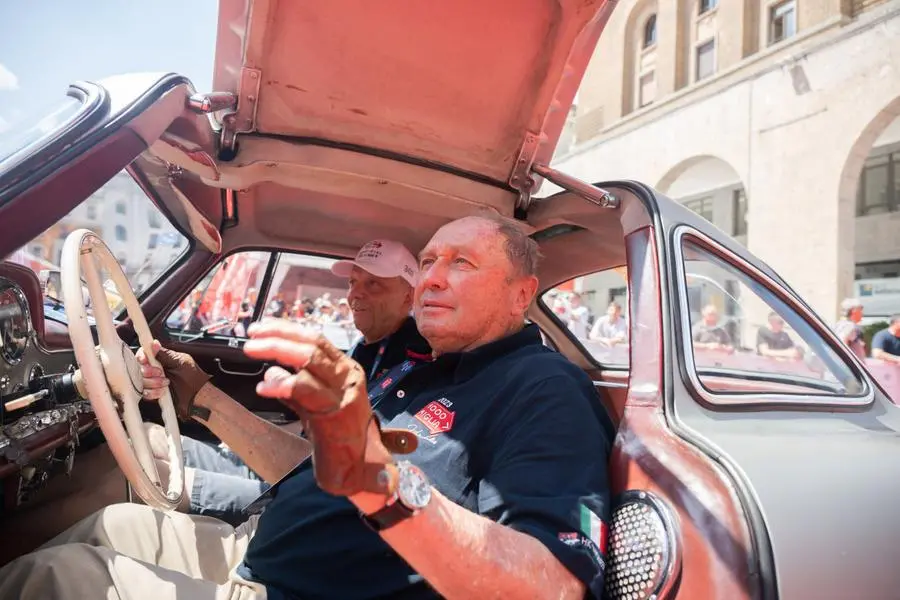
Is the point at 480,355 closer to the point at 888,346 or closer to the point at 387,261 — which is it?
the point at 387,261

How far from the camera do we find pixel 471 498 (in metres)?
1.33

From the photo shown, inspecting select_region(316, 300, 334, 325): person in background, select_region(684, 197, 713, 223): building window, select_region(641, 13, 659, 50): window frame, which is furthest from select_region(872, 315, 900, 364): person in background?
select_region(641, 13, 659, 50): window frame

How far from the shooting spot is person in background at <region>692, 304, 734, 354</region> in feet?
5.55

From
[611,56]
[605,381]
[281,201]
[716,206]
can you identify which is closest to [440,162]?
[281,201]

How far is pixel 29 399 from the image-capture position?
155 cm

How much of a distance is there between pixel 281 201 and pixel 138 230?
27.1 inches

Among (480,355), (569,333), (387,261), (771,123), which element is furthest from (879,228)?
(480,355)

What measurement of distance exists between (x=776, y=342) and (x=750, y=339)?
0.62ft

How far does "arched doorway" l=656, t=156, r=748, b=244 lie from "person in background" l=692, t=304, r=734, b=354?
54.4 feet

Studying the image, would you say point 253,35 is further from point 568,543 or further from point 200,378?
point 568,543

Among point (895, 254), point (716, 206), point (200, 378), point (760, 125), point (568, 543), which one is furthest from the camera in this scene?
point (716, 206)

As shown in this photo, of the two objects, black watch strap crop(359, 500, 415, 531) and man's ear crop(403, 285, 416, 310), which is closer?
black watch strap crop(359, 500, 415, 531)

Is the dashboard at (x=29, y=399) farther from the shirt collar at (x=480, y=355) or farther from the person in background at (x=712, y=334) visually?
the person in background at (x=712, y=334)

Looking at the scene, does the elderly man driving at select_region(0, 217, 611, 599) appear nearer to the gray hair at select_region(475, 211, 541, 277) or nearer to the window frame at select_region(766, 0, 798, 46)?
the gray hair at select_region(475, 211, 541, 277)
